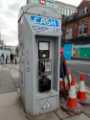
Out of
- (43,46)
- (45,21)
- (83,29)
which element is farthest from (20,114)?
(83,29)

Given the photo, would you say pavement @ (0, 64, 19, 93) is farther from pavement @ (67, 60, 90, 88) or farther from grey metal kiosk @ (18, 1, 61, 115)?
pavement @ (67, 60, 90, 88)

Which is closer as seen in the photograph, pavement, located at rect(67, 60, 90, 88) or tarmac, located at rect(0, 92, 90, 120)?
tarmac, located at rect(0, 92, 90, 120)

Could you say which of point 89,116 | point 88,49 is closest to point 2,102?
point 89,116

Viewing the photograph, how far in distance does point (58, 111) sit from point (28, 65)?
143 centimetres

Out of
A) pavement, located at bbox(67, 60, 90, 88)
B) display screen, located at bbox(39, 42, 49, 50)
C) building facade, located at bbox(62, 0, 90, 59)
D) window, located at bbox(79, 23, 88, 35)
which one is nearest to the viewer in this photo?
display screen, located at bbox(39, 42, 49, 50)

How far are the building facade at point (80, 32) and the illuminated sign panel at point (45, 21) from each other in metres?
17.0

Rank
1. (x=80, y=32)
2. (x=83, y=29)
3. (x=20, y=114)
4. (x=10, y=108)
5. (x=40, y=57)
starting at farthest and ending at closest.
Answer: (x=80, y=32) < (x=83, y=29) < (x=10, y=108) < (x=40, y=57) < (x=20, y=114)

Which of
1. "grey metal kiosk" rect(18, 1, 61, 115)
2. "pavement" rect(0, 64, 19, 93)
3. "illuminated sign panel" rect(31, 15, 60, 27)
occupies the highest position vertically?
"illuminated sign panel" rect(31, 15, 60, 27)

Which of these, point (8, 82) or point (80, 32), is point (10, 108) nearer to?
point (8, 82)

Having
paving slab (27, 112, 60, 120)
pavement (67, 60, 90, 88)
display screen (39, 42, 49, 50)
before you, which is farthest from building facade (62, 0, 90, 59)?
paving slab (27, 112, 60, 120)

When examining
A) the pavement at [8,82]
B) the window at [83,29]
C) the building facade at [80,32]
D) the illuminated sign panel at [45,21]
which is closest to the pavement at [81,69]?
the pavement at [8,82]

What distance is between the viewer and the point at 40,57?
3.26m

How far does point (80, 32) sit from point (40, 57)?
20659 mm

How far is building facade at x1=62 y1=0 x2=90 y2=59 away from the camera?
20.5 metres
